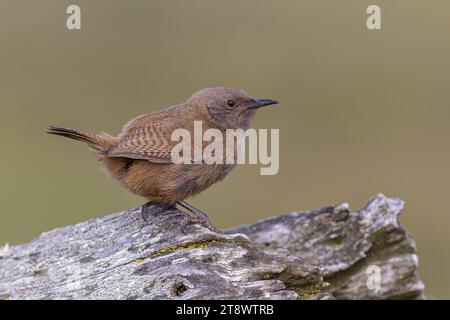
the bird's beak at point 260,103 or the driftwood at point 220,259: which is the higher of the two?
the bird's beak at point 260,103

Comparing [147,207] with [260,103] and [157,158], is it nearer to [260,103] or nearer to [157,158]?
[157,158]

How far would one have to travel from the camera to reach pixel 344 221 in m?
7.06

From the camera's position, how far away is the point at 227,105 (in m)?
7.39

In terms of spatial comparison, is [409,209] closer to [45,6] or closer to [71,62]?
[71,62]

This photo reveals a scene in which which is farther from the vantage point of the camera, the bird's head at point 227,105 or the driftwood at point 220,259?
the bird's head at point 227,105

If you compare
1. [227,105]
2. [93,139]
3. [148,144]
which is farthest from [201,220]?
[227,105]

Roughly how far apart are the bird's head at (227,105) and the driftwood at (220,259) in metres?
0.99

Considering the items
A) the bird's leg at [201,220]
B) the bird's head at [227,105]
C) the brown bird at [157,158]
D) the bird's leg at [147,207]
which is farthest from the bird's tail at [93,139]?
the bird's head at [227,105]

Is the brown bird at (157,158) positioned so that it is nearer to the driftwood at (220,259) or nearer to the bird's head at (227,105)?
the bird's head at (227,105)

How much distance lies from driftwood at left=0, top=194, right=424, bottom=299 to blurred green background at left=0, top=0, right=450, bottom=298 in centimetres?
442

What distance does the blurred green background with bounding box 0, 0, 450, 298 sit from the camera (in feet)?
47.2

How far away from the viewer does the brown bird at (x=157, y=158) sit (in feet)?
21.2

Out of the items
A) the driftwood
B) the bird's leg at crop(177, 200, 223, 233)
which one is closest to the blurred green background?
the driftwood
